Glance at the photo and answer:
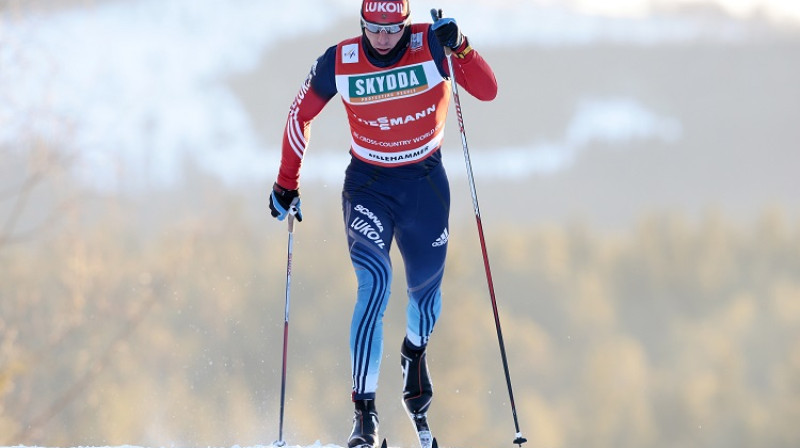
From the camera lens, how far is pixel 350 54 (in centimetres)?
686

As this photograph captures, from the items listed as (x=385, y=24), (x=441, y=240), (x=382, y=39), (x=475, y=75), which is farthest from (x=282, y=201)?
(x=475, y=75)

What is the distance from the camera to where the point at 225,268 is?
193ft

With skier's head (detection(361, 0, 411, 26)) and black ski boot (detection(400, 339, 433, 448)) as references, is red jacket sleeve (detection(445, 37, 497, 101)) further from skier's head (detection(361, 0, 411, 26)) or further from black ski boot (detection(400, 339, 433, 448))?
black ski boot (detection(400, 339, 433, 448))

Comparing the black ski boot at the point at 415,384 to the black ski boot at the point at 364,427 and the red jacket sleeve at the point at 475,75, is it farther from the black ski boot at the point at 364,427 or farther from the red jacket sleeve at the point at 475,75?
the red jacket sleeve at the point at 475,75

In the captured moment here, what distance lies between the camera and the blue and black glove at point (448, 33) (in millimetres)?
6535

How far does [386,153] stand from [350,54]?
67 centimetres

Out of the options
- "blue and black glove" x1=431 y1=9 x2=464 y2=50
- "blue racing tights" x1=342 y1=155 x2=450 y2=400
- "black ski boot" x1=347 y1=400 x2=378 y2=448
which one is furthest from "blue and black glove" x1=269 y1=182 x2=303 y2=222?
"blue and black glove" x1=431 y1=9 x2=464 y2=50

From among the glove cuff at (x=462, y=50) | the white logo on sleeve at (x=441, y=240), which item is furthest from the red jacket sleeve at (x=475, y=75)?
the white logo on sleeve at (x=441, y=240)

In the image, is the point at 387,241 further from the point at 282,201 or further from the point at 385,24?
the point at 385,24

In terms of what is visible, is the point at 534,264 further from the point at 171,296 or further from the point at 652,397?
the point at 171,296

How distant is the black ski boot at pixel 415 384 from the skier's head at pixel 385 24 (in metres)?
2.06

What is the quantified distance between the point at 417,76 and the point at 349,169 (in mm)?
797

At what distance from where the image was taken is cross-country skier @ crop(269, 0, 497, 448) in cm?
668

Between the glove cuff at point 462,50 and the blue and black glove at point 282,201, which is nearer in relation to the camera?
the glove cuff at point 462,50
